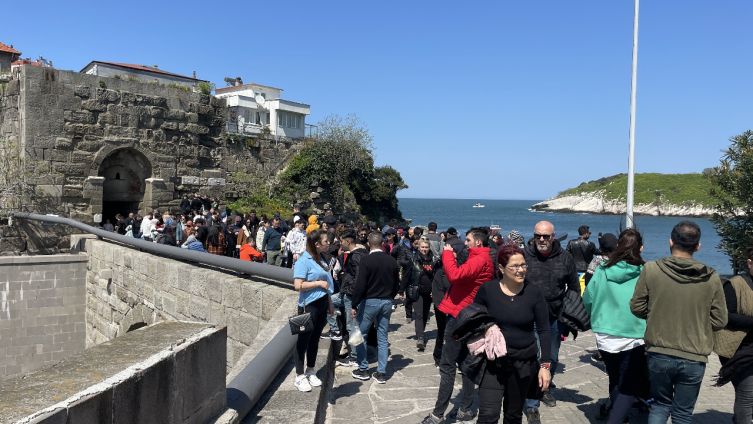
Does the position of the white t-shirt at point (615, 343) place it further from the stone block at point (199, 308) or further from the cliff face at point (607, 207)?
the cliff face at point (607, 207)

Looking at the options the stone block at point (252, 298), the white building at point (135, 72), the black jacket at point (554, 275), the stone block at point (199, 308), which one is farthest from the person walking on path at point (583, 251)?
the white building at point (135, 72)

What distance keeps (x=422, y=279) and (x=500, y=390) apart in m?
3.55

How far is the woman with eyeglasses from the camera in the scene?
347 cm

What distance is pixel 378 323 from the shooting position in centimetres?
556

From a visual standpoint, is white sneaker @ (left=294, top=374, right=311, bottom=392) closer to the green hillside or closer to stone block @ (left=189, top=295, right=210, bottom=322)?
stone block @ (left=189, top=295, right=210, bottom=322)

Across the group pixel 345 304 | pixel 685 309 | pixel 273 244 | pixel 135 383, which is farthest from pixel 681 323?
pixel 273 244

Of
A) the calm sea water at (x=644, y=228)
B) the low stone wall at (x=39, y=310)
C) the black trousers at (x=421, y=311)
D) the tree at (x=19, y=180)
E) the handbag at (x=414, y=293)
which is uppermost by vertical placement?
the tree at (x=19, y=180)

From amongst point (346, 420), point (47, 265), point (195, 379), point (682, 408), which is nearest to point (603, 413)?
point (682, 408)

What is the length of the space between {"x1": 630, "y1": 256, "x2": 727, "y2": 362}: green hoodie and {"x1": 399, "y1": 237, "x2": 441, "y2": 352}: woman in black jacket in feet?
12.1

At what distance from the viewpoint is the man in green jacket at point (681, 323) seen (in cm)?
339

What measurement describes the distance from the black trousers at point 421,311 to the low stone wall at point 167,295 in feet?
6.66

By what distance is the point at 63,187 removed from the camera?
1370 cm

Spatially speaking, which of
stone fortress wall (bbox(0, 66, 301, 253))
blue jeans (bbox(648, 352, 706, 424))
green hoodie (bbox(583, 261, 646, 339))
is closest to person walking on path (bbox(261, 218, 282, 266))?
stone fortress wall (bbox(0, 66, 301, 253))

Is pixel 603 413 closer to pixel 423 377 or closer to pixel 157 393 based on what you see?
pixel 423 377
